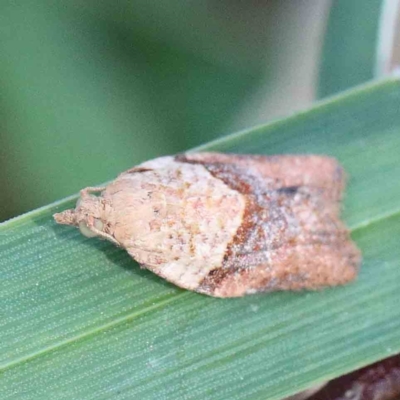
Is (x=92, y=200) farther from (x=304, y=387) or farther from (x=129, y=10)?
(x=129, y=10)

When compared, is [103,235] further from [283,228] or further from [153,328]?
[283,228]

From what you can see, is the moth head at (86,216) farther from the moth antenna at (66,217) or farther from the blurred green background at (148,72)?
the blurred green background at (148,72)

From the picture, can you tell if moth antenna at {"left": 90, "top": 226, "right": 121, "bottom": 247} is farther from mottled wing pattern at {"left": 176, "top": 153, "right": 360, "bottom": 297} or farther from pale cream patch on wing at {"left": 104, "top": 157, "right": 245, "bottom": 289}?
mottled wing pattern at {"left": 176, "top": 153, "right": 360, "bottom": 297}

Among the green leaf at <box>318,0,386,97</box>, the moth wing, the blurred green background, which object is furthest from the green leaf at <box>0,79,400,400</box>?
the blurred green background

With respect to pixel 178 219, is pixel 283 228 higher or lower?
lower

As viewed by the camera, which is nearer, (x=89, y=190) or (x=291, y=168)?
(x=89, y=190)

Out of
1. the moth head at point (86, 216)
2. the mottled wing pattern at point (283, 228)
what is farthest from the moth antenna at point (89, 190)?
the mottled wing pattern at point (283, 228)

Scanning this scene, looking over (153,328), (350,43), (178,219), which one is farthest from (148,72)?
(153,328)

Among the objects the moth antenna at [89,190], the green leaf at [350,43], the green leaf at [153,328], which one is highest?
the green leaf at [350,43]
